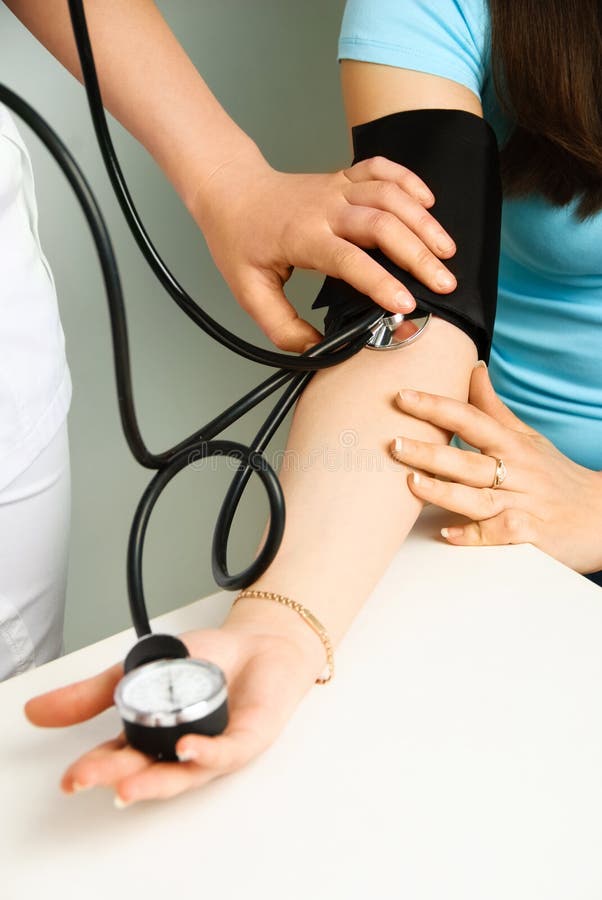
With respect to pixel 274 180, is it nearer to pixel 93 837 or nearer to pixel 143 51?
pixel 143 51

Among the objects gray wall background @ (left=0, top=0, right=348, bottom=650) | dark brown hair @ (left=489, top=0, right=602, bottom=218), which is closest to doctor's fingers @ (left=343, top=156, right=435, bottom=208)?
dark brown hair @ (left=489, top=0, right=602, bottom=218)

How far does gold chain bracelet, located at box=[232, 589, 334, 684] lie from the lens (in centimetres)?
62

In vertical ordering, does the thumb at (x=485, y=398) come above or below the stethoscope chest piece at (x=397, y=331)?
below

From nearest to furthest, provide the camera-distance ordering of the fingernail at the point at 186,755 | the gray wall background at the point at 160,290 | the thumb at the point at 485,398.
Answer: the fingernail at the point at 186,755
the thumb at the point at 485,398
the gray wall background at the point at 160,290

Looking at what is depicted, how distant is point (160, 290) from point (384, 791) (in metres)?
1.11

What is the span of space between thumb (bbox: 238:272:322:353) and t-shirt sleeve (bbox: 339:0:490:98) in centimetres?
28

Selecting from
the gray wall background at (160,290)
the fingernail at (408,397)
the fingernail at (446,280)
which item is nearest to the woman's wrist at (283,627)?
the fingernail at (408,397)

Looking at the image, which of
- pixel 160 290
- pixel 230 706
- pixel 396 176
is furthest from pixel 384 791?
pixel 160 290

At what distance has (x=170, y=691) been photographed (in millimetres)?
479

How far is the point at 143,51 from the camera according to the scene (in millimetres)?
899

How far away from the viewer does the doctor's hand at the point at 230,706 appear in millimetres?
444

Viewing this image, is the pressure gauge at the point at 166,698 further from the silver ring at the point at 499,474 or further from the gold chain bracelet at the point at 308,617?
the silver ring at the point at 499,474

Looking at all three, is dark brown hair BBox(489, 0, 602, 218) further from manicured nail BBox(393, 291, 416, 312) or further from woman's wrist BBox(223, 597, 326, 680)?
woman's wrist BBox(223, 597, 326, 680)

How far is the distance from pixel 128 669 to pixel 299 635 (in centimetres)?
15
